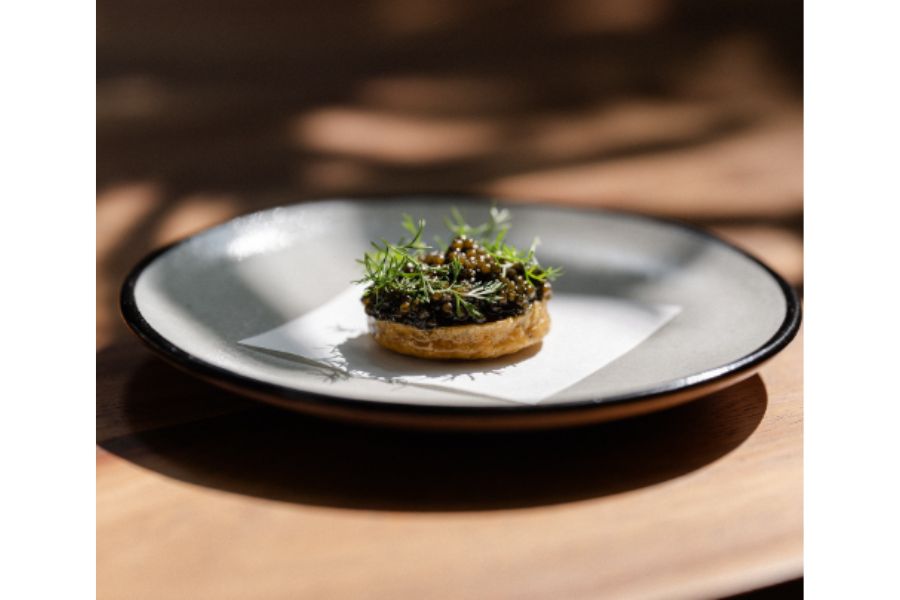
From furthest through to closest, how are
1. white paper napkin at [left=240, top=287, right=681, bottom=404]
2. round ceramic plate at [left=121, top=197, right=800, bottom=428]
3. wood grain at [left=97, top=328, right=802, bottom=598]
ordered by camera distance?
white paper napkin at [left=240, top=287, right=681, bottom=404] < round ceramic plate at [left=121, top=197, right=800, bottom=428] < wood grain at [left=97, top=328, right=802, bottom=598]

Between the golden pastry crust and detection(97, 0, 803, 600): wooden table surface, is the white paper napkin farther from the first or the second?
detection(97, 0, 803, 600): wooden table surface

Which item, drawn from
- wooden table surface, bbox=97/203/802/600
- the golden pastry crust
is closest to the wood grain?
wooden table surface, bbox=97/203/802/600

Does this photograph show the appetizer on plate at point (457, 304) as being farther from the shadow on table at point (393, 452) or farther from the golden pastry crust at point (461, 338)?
the shadow on table at point (393, 452)

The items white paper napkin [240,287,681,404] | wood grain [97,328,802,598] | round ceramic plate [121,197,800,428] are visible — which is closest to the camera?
wood grain [97,328,802,598]

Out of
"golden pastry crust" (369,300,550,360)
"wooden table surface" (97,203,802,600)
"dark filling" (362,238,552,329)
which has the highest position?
"dark filling" (362,238,552,329)

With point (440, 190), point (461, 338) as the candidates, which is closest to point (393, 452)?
point (461, 338)

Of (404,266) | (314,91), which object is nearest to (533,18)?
(314,91)

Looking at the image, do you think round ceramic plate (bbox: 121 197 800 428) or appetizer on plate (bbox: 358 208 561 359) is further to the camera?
appetizer on plate (bbox: 358 208 561 359)

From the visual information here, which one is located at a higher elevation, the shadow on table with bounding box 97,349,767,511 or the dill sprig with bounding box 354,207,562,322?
the dill sprig with bounding box 354,207,562,322

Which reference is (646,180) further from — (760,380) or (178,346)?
(178,346)
